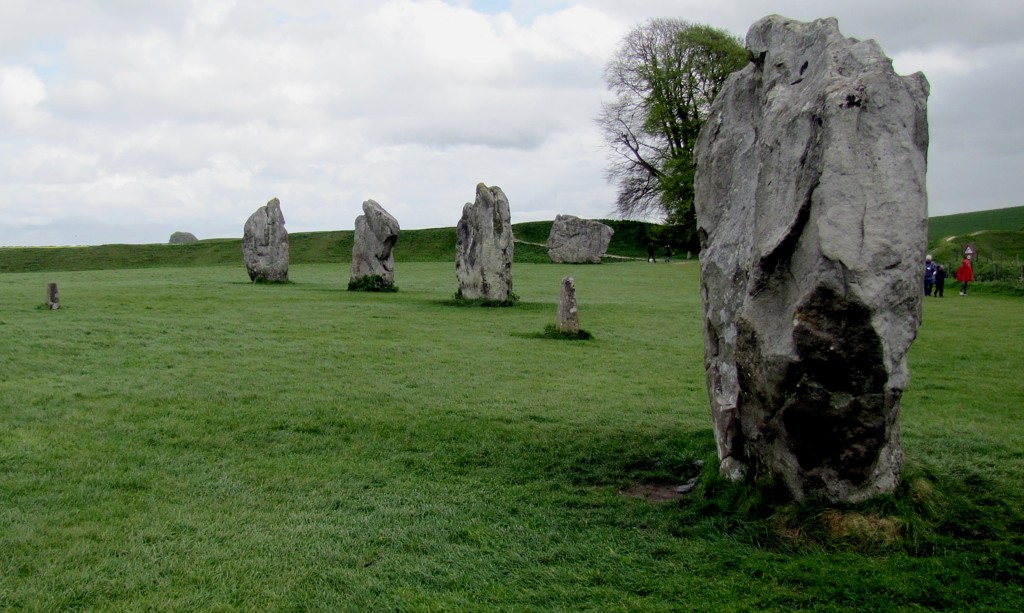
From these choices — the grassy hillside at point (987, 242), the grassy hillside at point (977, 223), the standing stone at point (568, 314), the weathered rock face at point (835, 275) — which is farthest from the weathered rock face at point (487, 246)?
the grassy hillside at point (977, 223)

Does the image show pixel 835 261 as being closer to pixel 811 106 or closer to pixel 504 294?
pixel 811 106

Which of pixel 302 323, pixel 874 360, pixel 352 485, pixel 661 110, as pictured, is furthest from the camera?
pixel 661 110

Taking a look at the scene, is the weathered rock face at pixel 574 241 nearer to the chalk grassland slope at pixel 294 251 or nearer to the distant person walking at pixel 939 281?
the chalk grassland slope at pixel 294 251

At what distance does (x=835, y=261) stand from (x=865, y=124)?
1004mm

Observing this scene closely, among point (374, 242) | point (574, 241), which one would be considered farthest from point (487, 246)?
point (574, 241)

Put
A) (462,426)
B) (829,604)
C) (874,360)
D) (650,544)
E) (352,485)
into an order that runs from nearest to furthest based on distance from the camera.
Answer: (829,604) < (874,360) < (650,544) < (352,485) < (462,426)

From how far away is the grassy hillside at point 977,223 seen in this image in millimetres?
54750

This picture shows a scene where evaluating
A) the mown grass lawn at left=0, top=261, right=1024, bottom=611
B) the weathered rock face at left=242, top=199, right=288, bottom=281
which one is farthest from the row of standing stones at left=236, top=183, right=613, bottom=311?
the mown grass lawn at left=0, top=261, right=1024, bottom=611

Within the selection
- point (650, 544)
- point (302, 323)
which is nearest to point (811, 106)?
point (650, 544)

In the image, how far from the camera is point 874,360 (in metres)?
5.24

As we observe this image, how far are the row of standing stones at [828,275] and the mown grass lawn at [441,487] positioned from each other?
418 mm

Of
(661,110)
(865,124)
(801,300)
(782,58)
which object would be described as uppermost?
(661,110)

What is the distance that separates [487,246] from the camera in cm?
2156

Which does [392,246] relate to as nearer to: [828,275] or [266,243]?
[266,243]
